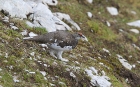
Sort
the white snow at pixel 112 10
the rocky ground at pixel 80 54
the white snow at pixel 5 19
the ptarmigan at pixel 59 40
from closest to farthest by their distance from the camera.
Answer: the rocky ground at pixel 80 54
the ptarmigan at pixel 59 40
the white snow at pixel 5 19
the white snow at pixel 112 10

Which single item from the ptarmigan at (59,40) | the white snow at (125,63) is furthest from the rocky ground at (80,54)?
the ptarmigan at (59,40)

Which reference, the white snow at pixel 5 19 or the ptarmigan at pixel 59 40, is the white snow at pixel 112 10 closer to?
the white snow at pixel 5 19

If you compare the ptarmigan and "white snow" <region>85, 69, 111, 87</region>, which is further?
"white snow" <region>85, 69, 111, 87</region>

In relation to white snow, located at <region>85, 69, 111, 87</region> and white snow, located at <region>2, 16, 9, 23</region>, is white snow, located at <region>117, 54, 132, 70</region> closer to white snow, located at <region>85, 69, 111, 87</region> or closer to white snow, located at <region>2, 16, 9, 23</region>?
white snow, located at <region>85, 69, 111, 87</region>

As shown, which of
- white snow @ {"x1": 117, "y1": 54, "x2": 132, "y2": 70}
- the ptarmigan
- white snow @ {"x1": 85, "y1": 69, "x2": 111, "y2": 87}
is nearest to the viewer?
the ptarmigan

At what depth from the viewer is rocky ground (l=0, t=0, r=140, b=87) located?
1123 centimetres

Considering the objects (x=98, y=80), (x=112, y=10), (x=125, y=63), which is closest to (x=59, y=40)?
(x=98, y=80)

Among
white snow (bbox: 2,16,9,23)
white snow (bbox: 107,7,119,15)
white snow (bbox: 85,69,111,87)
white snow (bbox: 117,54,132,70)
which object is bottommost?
white snow (bbox: 117,54,132,70)

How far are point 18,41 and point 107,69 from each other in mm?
3847

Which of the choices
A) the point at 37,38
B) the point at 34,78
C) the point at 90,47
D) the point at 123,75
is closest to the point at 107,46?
the point at 90,47

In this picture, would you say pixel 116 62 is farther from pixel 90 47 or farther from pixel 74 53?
pixel 74 53

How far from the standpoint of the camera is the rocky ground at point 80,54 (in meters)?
11.2

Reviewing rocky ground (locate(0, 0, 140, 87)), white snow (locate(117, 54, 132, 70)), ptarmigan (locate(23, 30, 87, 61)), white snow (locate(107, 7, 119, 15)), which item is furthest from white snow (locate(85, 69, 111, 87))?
white snow (locate(107, 7, 119, 15))

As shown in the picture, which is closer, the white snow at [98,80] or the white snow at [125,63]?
the white snow at [98,80]
